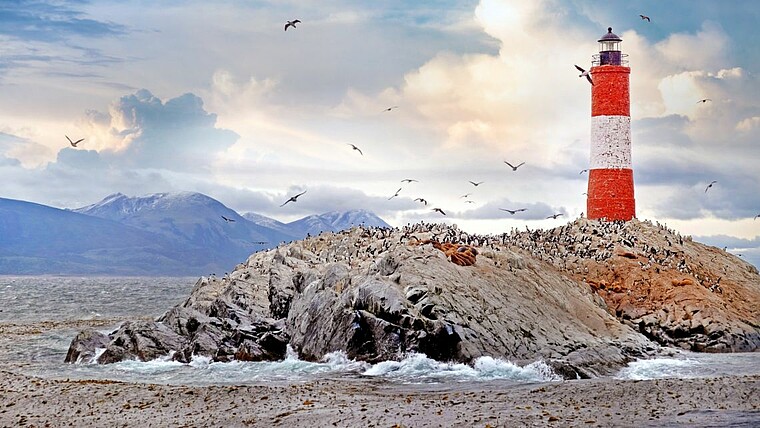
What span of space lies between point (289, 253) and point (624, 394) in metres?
32.8

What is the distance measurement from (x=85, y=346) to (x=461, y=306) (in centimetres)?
1651

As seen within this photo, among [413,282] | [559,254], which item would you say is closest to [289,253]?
[559,254]

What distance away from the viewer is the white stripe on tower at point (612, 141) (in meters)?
59.6

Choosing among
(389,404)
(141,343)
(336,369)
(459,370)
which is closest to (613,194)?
(459,370)

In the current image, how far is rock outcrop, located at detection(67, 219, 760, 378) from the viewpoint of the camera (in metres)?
33.8

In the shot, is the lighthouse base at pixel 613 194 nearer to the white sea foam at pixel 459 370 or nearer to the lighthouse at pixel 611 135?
the lighthouse at pixel 611 135

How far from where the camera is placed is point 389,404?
24.5m

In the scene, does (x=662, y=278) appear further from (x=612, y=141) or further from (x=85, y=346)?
(x=85, y=346)

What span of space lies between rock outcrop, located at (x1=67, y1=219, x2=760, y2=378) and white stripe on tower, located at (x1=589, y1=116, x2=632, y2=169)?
5.74 meters

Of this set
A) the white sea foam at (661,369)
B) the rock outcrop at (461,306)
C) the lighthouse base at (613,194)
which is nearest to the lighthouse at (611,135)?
the lighthouse base at (613,194)

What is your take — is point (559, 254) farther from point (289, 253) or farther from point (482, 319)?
point (482, 319)

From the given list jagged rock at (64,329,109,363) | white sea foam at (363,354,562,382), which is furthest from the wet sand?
jagged rock at (64,329,109,363)

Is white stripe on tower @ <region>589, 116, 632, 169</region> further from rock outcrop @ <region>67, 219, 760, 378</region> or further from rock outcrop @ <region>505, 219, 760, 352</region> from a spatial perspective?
rock outcrop @ <region>67, 219, 760, 378</region>

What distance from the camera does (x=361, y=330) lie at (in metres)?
33.6
